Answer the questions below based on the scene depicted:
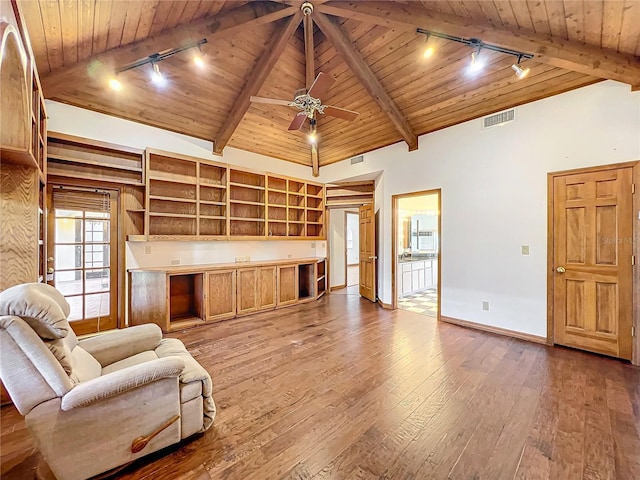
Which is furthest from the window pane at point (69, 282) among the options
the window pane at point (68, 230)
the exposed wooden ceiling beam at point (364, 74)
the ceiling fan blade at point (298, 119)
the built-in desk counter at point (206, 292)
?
the exposed wooden ceiling beam at point (364, 74)

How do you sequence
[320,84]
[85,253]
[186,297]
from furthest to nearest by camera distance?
1. [186,297]
2. [85,253]
3. [320,84]

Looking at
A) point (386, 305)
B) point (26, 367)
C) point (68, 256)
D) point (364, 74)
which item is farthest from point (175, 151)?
point (386, 305)

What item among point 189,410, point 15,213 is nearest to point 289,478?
point 189,410

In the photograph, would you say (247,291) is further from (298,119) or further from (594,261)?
(594,261)

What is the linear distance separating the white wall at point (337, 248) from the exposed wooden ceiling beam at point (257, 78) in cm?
341

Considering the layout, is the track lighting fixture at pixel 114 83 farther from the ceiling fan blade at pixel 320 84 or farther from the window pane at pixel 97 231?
the ceiling fan blade at pixel 320 84

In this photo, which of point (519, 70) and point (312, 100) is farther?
point (312, 100)

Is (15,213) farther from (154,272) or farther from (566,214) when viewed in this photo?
(566,214)

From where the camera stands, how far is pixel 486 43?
303 centimetres

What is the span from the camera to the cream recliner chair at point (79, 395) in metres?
1.40

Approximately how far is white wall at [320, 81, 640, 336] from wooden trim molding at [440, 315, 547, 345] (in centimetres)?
7

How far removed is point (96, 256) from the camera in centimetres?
404

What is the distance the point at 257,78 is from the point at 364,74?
1.59 metres

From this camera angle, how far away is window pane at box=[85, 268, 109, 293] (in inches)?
155
